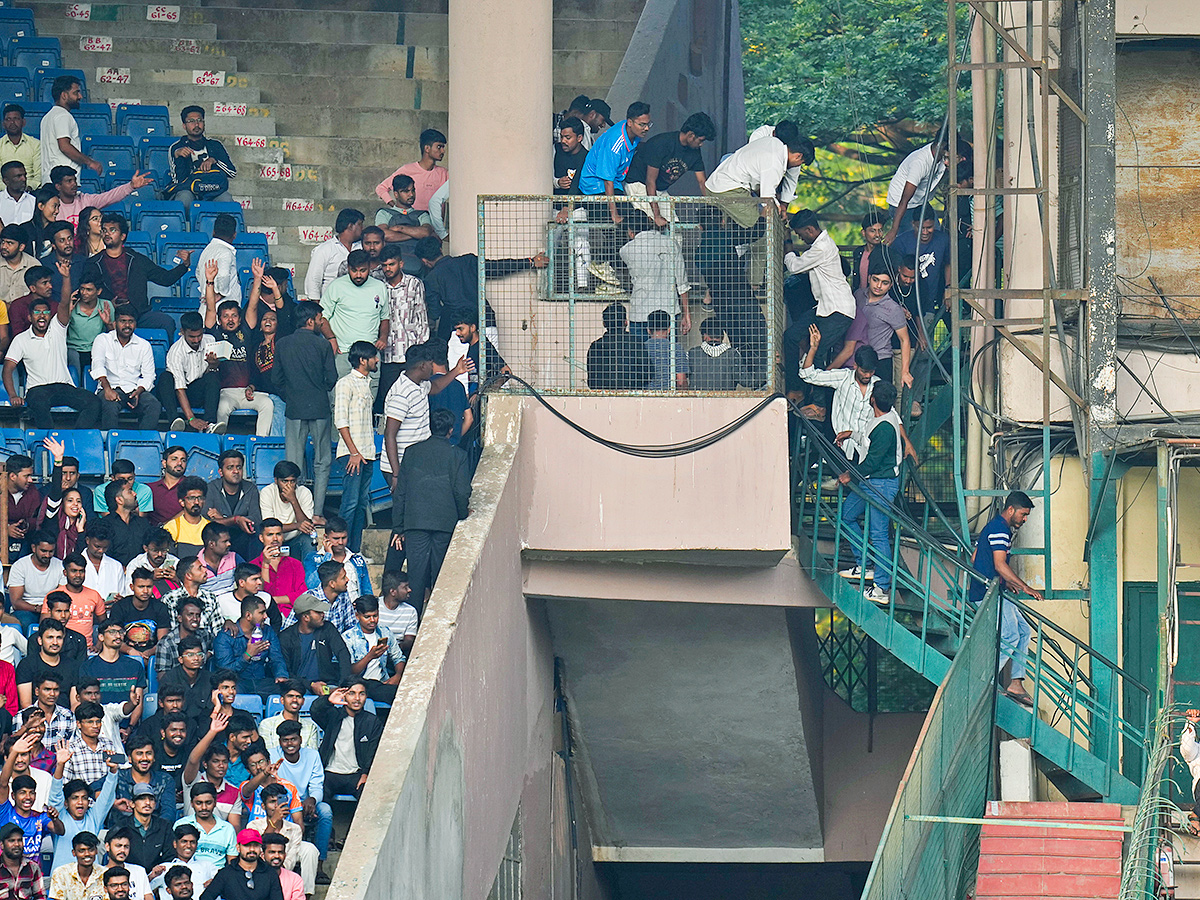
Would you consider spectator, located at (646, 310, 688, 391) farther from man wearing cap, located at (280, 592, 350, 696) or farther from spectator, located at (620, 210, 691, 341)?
man wearing cap, located at (280, 592, 350, 696)

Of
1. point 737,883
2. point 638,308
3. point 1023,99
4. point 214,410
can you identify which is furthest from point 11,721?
point 737,883

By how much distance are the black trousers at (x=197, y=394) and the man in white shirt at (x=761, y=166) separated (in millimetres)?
3829

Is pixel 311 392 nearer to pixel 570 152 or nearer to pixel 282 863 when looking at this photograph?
pixel 570 152

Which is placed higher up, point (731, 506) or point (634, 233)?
point (634, 233)

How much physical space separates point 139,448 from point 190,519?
111 centimetres

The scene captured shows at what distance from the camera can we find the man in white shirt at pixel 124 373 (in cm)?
1349

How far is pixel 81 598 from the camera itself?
1198 cm

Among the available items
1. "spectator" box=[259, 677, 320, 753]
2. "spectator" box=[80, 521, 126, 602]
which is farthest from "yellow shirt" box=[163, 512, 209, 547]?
"spectator" box=[259, 677, 320, 753]

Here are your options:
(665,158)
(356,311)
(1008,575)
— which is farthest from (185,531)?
(1008,575)

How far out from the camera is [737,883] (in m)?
18.8

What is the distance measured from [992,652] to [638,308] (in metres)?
3.23

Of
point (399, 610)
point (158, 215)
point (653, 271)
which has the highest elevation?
point (158, 215)

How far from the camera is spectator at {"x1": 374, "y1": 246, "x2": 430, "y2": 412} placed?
1337 cm

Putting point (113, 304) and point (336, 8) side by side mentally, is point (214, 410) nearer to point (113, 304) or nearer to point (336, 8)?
point (113, 304)
